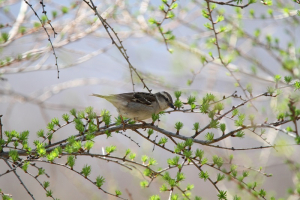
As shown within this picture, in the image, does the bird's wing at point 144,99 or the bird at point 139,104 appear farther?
the bird's wing at point 144,99

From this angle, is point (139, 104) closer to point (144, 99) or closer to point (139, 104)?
point (139, 104)

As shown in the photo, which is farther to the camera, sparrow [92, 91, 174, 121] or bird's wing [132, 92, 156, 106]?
bird's wing [132, 92, 156, 106]

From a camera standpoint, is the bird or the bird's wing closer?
the bird

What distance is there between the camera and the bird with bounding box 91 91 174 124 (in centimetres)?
394

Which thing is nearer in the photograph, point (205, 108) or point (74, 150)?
point (74, 150)

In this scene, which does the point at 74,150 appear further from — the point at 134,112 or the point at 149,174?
the point at 134,112

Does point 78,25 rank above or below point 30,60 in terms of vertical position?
above

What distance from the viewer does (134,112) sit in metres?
3.88

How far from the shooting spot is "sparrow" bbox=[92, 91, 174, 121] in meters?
3.94

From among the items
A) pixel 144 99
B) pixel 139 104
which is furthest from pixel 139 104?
pixel 144 99

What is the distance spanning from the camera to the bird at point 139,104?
3.94 m

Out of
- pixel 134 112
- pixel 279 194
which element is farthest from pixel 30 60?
pixel 279 194

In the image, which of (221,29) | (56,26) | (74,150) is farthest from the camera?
(56,26)

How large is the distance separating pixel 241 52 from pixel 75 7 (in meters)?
2.42
